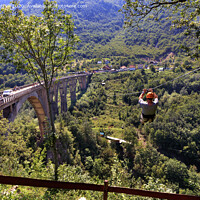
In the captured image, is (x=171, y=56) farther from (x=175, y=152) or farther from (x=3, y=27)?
(x=3, y=27)

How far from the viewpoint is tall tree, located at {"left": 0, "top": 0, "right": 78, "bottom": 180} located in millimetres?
7829

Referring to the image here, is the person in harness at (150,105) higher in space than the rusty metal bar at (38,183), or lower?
higher

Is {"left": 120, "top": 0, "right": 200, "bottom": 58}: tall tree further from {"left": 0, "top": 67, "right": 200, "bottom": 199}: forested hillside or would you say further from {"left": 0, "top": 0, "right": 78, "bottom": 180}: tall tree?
{"left": 0, "top": 67, "right": 200, "bottom": 199}: forested hillside

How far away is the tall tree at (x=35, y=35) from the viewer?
783cm

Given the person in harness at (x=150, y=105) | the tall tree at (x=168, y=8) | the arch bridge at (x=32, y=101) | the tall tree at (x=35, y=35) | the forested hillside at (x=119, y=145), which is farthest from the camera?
the arch bridge at (x=32, y=101)

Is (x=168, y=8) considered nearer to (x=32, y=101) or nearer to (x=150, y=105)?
(x=150, y=105)

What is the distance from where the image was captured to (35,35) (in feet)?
26.9

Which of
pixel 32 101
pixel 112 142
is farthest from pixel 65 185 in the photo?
pixel 112 142

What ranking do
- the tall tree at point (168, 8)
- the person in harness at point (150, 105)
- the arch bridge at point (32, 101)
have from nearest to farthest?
the person in harness at point (150, 105)
the tall tree at point (168, 8)
the arch bridge at point (32, 101)

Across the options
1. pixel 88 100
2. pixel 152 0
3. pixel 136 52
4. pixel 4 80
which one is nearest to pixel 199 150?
pixel 88 100

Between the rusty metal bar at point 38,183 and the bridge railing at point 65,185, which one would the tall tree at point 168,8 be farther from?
the rusty metal bar at point 38,183

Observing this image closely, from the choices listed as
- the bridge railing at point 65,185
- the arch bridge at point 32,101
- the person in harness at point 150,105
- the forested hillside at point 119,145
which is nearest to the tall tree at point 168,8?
the person in harness at point 150,105

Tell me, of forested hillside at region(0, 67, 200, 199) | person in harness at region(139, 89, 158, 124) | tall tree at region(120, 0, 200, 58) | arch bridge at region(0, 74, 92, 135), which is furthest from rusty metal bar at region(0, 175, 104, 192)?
arch bridge at region(0, 74, 92, 135)

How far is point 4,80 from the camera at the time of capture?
60.9 m
